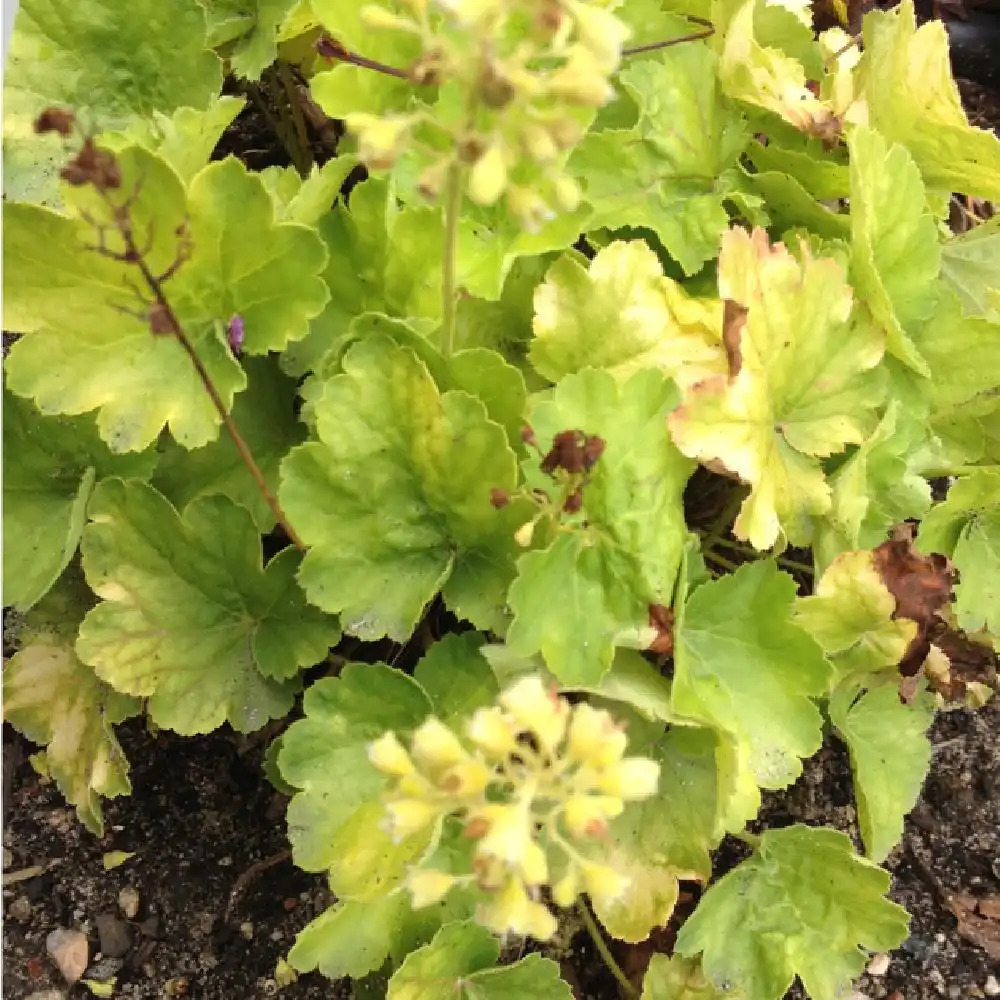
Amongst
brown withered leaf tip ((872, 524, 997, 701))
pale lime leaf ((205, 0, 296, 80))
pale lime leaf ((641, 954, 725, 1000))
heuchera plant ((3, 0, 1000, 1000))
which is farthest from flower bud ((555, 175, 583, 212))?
pale lime leaf ((641, 954, 725, 1000))

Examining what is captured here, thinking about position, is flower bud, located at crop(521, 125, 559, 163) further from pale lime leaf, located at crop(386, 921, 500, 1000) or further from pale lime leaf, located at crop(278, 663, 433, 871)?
pale lime leaf, located at crop(386, 921, 500, 1000)

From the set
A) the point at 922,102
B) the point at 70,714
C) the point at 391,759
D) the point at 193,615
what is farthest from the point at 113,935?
the point at 922,102

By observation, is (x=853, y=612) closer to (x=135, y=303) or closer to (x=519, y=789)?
(x=519, y=789)

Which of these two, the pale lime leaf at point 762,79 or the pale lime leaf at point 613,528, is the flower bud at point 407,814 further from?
the pale lime leaf at point 762,79

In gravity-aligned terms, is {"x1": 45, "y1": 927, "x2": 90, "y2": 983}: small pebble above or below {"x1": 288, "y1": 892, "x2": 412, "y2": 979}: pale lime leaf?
below

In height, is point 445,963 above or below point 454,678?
below

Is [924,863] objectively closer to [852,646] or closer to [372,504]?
[852,646]
